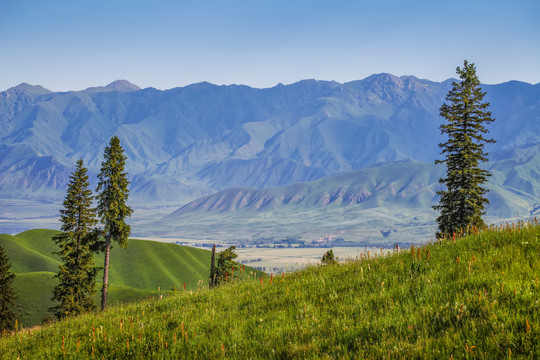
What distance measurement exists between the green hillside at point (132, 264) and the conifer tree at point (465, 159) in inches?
2773

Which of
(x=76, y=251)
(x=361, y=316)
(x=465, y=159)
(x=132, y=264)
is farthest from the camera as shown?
(x=132, y=264)

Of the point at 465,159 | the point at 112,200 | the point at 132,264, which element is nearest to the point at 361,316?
the point at 465,159

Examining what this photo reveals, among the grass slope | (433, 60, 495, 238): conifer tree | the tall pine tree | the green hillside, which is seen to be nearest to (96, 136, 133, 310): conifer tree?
the tall pine tree

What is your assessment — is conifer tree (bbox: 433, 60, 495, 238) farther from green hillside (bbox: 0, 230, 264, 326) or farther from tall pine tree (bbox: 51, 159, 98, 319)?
green hillside (bbox: 0, 230, 264, 326)

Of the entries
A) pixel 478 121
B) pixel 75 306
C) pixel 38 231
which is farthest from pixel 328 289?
pixel 38 231

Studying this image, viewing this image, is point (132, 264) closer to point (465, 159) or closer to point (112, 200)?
point (112, 200)

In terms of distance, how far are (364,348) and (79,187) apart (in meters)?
54.9

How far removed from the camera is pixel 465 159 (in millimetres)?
Answer: 46344

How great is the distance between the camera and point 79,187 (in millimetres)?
57219

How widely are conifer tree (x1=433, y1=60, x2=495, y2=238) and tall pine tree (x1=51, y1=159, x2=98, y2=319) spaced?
39.2m

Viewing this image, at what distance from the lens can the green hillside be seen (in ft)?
349

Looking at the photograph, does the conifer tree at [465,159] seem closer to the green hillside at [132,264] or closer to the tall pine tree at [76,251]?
the tall pine tree at [76,251]

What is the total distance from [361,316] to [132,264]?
137414 millimetres

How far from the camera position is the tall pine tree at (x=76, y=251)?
54688mm
